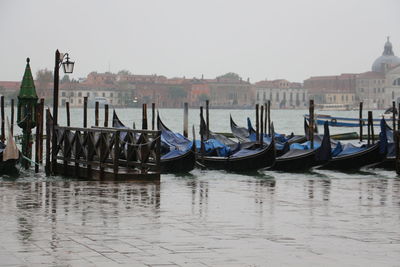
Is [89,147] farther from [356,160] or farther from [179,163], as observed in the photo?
[356,160]

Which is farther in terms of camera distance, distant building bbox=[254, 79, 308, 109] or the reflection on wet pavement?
distant building bbox=[254, 79, 308, 109]

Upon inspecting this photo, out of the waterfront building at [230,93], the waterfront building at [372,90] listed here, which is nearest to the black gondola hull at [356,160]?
the waterfront building at [230,93]

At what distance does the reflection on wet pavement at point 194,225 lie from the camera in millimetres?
6105

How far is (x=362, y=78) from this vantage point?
516ft

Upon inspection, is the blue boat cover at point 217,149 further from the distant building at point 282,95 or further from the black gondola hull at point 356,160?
the distant building at point 282,95

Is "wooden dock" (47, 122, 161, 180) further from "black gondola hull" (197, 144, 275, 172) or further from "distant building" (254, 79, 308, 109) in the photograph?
"distant building" (254, 79, 308, 109)

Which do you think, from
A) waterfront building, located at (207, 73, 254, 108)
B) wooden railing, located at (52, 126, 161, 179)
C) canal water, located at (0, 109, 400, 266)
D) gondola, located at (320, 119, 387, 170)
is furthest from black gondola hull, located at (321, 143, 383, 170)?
waterfront building, located at (207, 73, 254, 108)

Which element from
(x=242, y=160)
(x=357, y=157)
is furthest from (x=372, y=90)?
(x=242, y=160)

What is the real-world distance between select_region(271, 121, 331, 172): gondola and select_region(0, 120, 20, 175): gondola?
4928 mm

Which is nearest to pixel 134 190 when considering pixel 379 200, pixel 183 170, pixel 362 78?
pixel 379 200

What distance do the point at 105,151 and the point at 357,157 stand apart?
6271 millimetres

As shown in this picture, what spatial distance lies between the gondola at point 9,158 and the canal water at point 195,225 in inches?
124

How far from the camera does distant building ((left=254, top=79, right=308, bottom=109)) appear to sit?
162 meters

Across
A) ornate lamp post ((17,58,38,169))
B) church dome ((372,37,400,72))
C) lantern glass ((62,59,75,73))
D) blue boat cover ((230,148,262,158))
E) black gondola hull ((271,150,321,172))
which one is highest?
church dome ((372,37,400,72))
